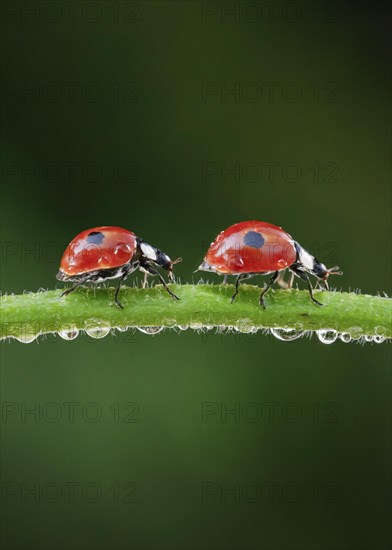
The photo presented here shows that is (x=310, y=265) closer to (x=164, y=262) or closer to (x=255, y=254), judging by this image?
(x=255, y=254)

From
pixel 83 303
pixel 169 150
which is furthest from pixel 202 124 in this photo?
pixel 83 303

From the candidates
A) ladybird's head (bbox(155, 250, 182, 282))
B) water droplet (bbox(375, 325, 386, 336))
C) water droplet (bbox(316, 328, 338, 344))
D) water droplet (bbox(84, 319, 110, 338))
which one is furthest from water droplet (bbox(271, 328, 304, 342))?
ladybird's head (bbox(155, 250, 182, 282))

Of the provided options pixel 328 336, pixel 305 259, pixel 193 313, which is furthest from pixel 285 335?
pixel 305 259

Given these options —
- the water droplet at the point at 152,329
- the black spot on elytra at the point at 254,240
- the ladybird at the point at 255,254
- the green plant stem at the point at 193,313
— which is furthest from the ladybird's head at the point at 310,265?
the water droplet at the point at 152,329

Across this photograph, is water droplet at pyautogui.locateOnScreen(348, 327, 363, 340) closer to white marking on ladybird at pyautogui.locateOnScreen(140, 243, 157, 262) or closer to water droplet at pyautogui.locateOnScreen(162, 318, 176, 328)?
water droplet at pyautogui.locateOnScreen(162, 318, 176, 328)

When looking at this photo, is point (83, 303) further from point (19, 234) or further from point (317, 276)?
point (19, 234)

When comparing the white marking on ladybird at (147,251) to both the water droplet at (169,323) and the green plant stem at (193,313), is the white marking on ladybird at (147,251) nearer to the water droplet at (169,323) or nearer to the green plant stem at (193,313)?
the green plant stem at (193,313)
